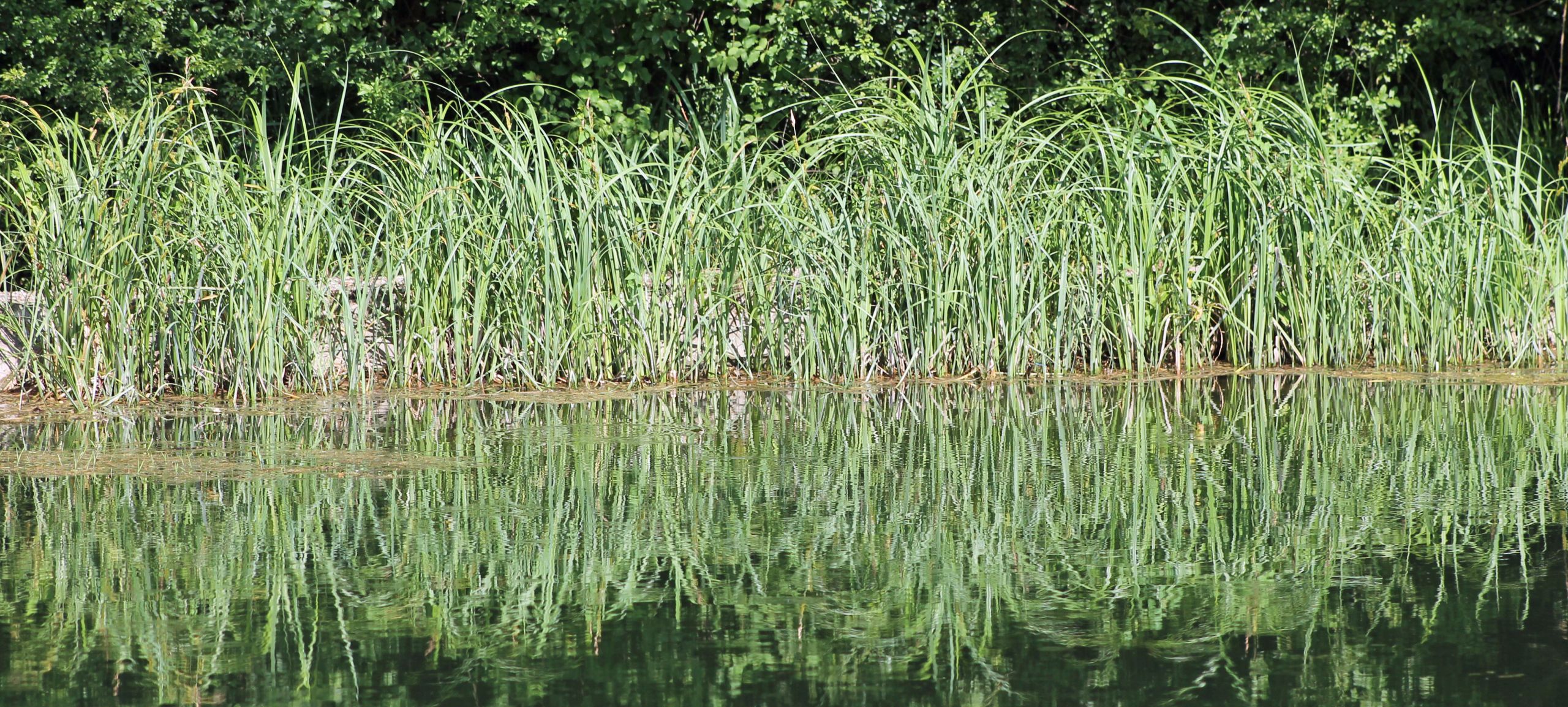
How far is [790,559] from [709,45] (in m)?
6.43

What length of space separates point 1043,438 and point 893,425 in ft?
1.65

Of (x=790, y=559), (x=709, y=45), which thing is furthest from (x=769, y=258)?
(x=709, y=45)

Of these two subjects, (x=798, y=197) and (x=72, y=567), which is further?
(x=798, y=197)

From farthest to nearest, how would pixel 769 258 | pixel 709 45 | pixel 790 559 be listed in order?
pixel 709 45, pixel 769 258, pixel 790 559

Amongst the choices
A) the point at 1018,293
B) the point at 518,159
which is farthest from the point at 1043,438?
the point at 518,159

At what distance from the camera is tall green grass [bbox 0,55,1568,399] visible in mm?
5406

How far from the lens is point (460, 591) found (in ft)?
9.44

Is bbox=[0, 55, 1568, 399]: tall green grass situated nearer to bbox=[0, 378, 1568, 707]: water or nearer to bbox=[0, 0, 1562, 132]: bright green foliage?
bbox=[0, 378, 1568, 707]: water

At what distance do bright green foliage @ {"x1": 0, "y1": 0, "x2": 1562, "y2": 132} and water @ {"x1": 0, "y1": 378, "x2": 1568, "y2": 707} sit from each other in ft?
12.4

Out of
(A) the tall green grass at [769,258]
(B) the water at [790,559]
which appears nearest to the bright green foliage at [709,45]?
(A) the tall green grass at [769,258]

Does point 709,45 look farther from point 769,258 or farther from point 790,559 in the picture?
point 790,559

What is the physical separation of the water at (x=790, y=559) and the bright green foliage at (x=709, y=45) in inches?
149

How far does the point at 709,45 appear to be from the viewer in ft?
30.0

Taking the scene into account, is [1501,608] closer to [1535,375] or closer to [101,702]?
[101,702]
